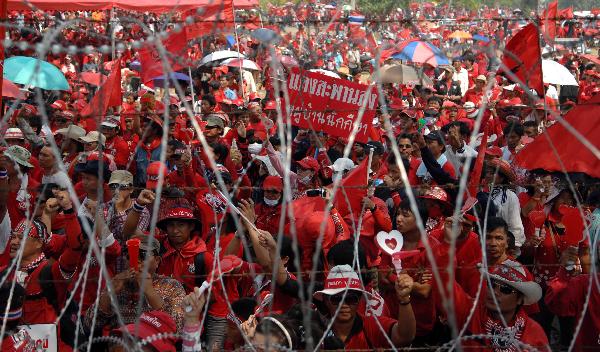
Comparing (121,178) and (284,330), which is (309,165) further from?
(284,330)

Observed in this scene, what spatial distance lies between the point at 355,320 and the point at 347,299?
100 mm

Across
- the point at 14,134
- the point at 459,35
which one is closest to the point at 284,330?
the point at 14,134

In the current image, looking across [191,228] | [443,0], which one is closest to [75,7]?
[191,228]

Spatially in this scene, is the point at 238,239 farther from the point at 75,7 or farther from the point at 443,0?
the point at 443,0

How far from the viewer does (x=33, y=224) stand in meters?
4.54

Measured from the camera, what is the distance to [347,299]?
383 centimetres

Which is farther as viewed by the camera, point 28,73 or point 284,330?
point 28,73

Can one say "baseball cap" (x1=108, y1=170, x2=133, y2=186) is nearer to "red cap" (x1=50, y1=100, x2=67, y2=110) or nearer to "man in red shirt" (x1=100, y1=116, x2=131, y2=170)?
"man in red shirt" (x1=100, y1=116, x2=131, y2=170)

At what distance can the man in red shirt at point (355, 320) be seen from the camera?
372cm

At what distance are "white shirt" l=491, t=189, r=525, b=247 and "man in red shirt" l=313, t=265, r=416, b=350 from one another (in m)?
1.92

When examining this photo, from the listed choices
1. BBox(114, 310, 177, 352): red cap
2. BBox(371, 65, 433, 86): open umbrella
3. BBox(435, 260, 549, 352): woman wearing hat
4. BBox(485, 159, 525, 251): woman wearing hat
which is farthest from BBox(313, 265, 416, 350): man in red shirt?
BBox(371, 65, 433, 86): open umbrella

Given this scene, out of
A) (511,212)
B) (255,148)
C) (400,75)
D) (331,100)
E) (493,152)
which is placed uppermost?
(331,100)

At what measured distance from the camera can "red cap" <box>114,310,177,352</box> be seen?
3533mm

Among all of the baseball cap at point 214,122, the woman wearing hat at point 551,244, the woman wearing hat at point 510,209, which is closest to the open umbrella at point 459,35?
the baseball cap at point 214,122
